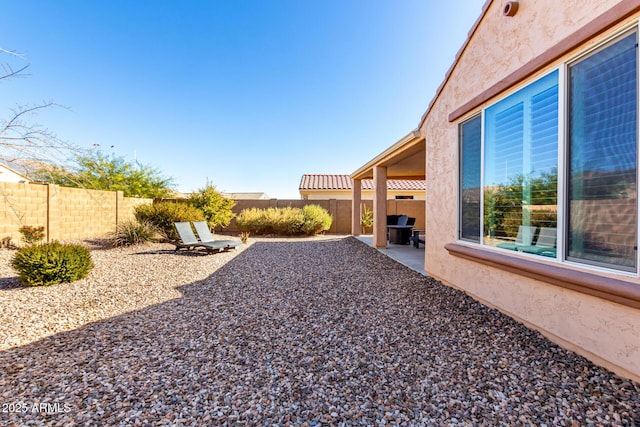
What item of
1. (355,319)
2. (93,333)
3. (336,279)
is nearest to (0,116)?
(93,333)

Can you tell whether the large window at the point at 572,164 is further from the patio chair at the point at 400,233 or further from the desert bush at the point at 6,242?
the desert bush at the point at 6,242

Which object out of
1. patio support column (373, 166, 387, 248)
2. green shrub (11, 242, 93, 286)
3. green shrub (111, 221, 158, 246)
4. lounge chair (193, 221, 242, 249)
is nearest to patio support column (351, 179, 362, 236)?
patio support column (373, 166, 387, 248)

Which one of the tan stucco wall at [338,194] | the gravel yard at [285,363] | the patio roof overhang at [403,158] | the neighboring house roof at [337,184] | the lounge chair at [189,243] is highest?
the neighboring house roof at [337,184]

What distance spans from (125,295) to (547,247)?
624cm

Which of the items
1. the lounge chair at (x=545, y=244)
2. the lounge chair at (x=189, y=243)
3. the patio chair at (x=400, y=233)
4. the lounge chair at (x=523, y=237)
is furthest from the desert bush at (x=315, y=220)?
the lounge chair at (x=545, y=244)

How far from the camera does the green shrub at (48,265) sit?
5.03 meters

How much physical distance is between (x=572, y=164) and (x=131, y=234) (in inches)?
464

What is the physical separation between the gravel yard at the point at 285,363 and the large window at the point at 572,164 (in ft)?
3.71

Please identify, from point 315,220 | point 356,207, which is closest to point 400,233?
point 356,207

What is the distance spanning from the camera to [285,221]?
14852 millimetres

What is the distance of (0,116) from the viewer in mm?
2930

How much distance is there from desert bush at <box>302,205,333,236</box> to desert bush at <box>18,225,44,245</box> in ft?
33.1

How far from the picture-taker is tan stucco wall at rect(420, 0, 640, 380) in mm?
2357

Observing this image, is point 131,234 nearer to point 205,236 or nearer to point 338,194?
point 205,236
